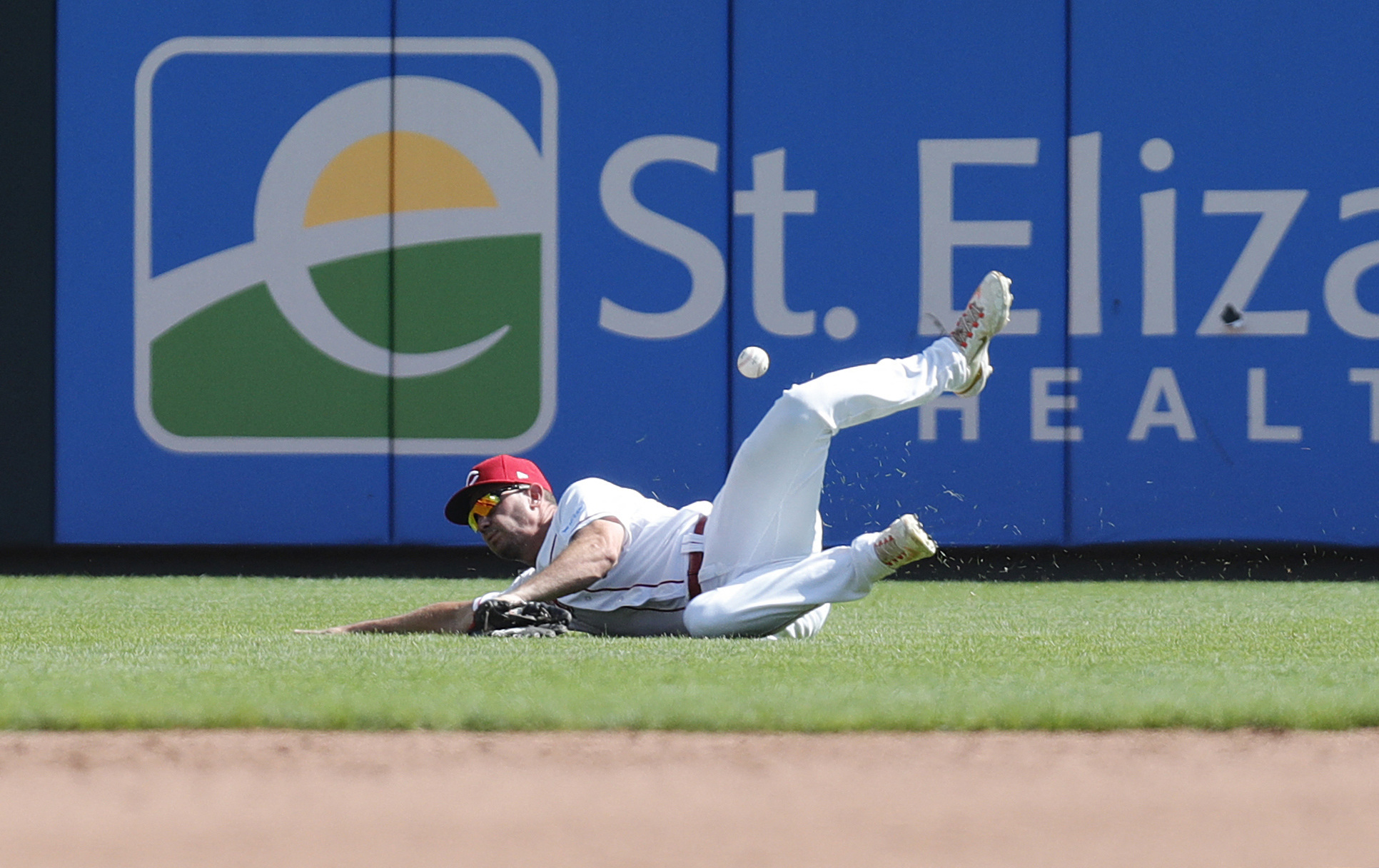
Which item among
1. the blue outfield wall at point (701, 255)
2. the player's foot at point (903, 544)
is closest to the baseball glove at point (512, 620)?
the player's foot at point (903, 544)

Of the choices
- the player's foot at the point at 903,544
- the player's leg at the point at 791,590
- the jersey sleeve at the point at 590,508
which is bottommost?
the player's leg at the point at 791,590

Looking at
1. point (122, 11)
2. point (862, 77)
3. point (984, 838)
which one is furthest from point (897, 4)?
point (984, 838)

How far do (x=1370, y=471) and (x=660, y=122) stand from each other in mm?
4088

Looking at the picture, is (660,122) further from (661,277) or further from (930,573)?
(930,573)

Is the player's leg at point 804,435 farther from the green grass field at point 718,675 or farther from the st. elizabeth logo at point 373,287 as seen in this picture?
the st. elizabeth logo at point 373,287

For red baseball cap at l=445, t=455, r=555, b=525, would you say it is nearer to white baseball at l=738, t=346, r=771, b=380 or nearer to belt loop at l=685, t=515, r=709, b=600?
belt loop at l=685, t=515, r=709, b=600

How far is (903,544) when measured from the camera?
359 cm

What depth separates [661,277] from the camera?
7.88 meters

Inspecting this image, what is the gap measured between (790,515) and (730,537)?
165 millimetres

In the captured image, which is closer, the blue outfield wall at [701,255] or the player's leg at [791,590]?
the player's leg at [791,590]

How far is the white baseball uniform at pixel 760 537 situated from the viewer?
3.77 metres

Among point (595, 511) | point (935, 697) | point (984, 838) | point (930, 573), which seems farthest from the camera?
point (930, 573)

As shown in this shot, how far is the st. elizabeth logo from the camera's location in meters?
7.92

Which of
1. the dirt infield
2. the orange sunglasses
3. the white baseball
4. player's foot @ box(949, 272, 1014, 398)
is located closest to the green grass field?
the dirt infield
